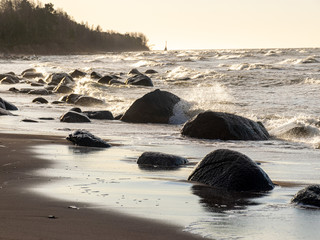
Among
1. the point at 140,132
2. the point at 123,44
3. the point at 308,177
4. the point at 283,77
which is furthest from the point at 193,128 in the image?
the point at 123,44

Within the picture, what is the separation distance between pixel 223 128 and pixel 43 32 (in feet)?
371

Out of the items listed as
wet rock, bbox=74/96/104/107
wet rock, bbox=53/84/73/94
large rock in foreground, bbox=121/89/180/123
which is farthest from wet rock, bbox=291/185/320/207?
wet rock, bbox=53/84/73/94

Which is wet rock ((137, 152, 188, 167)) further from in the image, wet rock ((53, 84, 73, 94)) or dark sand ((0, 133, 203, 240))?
wet rock ((53, 84, 73, 94))

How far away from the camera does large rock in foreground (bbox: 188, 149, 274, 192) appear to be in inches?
214

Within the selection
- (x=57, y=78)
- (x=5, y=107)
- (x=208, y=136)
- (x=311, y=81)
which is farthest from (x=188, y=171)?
(x=57, y=78)

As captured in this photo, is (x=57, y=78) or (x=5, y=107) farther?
(x=57, y=78)

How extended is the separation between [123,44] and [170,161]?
15328 cm

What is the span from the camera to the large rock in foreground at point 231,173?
5441 millimetres

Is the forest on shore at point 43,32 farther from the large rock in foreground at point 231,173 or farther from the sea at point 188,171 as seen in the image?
the large rock in foreground at point 231,173

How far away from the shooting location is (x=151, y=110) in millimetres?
12891

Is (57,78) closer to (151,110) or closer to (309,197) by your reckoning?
(151,110)

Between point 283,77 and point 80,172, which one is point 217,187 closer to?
point 80,172

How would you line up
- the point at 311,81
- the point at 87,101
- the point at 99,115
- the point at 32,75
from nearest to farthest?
1. the point at 99,115
2. the point at 87,101
3. the point at 311,81
4. the point at 32,75

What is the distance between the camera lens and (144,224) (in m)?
3.95
